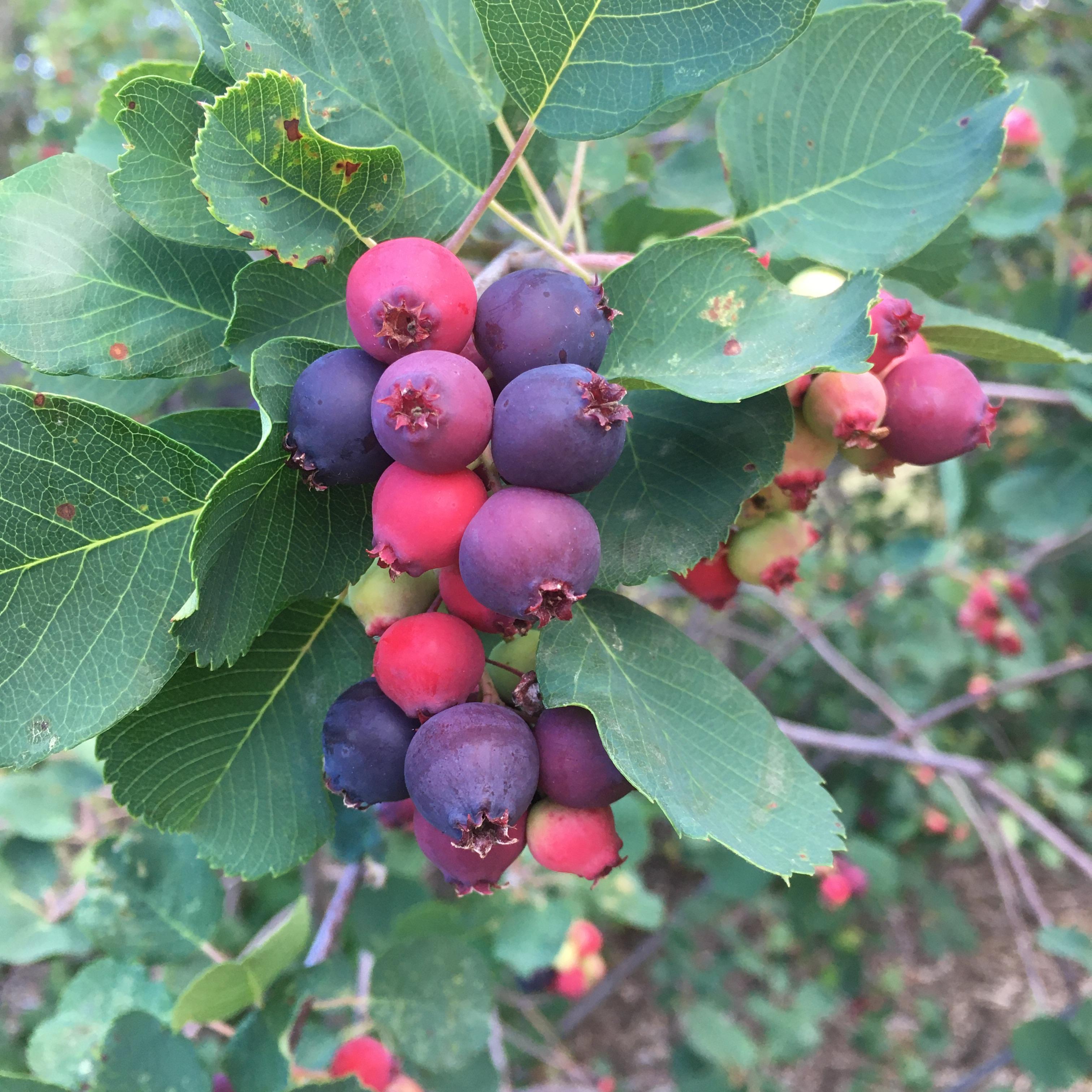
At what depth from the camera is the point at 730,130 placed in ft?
3.90

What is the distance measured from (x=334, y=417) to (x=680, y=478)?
41 cm

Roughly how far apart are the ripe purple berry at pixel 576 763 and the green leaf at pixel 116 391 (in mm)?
760

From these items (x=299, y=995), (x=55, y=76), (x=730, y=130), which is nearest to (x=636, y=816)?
(x=299, y=995)

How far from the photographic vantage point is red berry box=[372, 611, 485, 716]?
2.64 feet

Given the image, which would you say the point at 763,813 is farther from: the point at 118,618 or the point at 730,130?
the point at 730,130

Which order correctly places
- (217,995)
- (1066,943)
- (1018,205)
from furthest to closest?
(1018,205) < (1066,943) < (217,995)

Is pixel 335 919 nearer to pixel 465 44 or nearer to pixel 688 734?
pixel 688 734

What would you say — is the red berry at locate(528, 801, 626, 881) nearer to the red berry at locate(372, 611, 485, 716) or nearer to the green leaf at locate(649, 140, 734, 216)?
the red berry at locate(372, 611, 485, 716)

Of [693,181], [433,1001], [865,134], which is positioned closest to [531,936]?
[433,1001]

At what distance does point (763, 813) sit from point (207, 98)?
3.23ft

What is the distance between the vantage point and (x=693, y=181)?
5.75 feet

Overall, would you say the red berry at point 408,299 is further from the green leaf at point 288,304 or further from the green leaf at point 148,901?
the green leaf at point 148,901

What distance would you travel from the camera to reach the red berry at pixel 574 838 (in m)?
0.83

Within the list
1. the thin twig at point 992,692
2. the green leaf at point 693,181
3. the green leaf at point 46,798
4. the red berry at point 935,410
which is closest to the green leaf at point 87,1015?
the green leaf at point 46,798
